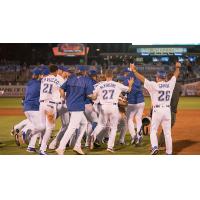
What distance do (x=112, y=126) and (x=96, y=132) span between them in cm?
38

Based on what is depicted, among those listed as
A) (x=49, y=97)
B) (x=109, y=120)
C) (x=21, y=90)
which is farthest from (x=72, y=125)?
(x=21, y=90)

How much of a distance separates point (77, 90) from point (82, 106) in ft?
1.15

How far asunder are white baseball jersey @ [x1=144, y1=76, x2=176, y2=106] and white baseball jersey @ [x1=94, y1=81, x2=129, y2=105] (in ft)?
2.69

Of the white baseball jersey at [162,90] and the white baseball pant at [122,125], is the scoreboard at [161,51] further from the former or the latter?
the white baseball pant at [122,125]

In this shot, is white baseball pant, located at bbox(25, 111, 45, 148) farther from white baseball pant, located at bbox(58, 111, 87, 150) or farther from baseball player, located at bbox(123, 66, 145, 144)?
baseball player, located at bbox(123, 66, 145, 144)

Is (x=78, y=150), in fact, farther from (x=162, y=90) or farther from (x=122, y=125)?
(x=162, y=90)

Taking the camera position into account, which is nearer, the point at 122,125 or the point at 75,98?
the point at 75,98

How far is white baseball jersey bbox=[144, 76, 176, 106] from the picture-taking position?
370 inches

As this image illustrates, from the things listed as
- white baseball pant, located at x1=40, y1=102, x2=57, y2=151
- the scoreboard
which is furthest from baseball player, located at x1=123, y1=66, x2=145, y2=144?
white baseball pant, located at x1=40, y1=102, x2=57, y2=151

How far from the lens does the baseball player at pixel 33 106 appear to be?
9.92 meters

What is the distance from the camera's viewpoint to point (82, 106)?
31.4 ft

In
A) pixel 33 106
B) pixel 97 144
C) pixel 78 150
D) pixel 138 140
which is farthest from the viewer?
pixel 138 140

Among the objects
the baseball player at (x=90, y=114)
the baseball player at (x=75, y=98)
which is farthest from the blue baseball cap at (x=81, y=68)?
the baseball player at (x=90, y=114)
